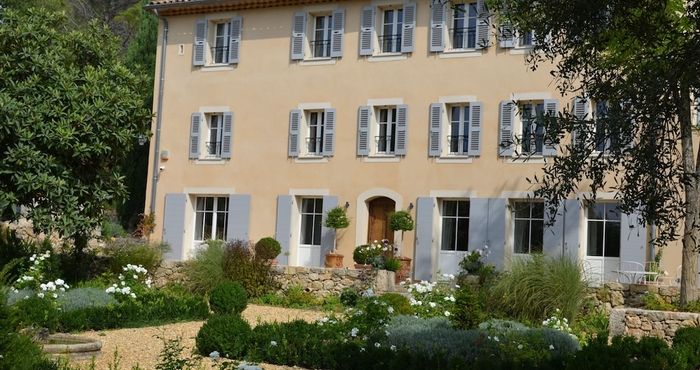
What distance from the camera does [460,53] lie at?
2058 centimetres

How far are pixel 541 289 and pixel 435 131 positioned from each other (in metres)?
6.98

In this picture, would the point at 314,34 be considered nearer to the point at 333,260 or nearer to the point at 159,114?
the point at 159,114

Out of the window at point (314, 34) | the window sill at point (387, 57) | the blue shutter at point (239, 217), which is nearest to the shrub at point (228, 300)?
the blue shutter at point (239, 217)

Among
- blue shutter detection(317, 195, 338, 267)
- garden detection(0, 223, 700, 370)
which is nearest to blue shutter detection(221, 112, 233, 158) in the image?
blue shutter detection(317, 195, 338, 267)

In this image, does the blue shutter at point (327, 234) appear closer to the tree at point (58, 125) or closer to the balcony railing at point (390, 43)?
the balcony railing at point (390, 43)

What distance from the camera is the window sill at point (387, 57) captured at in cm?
2125

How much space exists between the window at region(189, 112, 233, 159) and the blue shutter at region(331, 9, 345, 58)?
3.18 m

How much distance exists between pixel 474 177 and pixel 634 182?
12916 millimetres

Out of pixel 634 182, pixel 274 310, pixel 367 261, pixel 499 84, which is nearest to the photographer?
pixel 634 182

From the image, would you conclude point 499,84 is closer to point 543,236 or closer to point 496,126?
point 496,126

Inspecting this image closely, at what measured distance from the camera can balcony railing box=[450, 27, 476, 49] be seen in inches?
811

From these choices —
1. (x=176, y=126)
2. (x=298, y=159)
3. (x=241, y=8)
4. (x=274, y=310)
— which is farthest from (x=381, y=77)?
(x=274, y=310)

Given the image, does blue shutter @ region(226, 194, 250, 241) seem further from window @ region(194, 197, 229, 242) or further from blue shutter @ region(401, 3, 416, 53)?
blue shutter @ region(401, 3, 416, 53)

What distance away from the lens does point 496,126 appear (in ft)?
65.9
